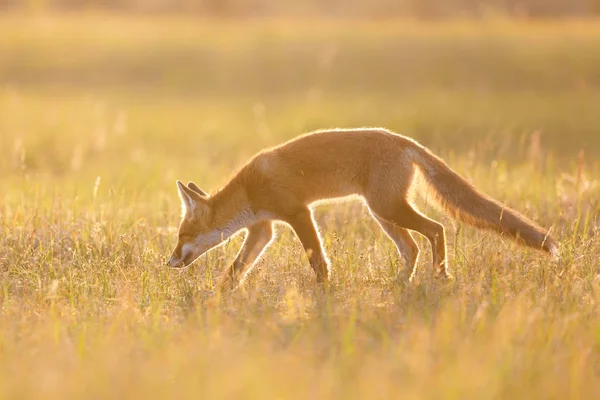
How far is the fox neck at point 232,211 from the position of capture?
8016mm

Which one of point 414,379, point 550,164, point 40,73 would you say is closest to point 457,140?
point 550,164

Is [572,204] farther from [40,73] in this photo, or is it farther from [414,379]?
[40,73]

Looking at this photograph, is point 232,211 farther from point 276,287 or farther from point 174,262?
point 276,287

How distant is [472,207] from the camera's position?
7.28 meters

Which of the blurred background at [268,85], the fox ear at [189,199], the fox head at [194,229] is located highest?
the fox ear at [189,199]

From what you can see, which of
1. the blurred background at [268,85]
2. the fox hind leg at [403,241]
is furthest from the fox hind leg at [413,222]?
the blurred background at [268,85]

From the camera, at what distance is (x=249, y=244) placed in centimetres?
815

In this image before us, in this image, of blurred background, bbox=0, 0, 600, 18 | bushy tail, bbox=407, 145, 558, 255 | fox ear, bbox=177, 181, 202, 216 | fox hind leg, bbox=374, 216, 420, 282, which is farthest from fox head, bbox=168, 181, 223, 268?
blurred background, bbox=0, 0, 600, 18

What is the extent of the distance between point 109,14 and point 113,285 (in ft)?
100

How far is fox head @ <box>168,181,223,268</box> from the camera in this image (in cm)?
789

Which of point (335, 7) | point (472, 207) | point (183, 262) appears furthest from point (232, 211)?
point (335, 7)

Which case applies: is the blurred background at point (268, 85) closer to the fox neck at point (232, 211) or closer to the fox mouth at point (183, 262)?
the fox neck at point (232, 211)

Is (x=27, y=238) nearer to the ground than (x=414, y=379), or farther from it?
nearer to the ground

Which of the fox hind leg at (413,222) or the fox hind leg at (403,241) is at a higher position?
the fox hind leg at (413,222)
